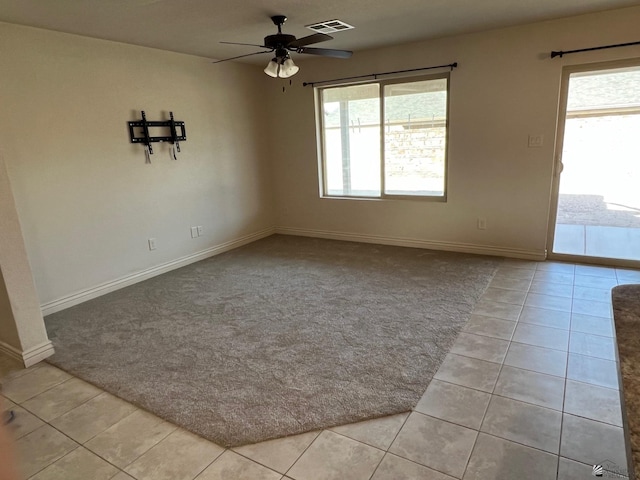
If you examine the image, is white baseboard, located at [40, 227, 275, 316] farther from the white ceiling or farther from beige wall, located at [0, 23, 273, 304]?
the white ceiling

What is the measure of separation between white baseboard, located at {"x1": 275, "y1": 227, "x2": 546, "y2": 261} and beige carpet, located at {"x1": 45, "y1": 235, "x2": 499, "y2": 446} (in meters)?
0.19

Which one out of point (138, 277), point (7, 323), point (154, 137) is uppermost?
point (154, 137)

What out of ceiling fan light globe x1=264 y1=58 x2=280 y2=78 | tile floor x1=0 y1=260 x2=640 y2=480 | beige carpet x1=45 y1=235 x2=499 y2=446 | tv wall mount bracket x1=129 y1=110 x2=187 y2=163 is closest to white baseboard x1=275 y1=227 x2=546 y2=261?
beige carpet x1=45 y1=235 x2=499 y2=446

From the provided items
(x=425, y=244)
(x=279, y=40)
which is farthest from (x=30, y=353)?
(x=425, y=244)

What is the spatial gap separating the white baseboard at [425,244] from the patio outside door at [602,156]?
0.31 metres

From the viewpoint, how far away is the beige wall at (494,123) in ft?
12.3

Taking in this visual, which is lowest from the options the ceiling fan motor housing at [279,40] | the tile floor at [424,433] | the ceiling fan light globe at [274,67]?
the tile floor at [424,433]

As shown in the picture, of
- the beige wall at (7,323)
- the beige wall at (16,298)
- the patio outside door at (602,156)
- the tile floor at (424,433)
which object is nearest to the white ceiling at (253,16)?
the patio outside door at (602,156)

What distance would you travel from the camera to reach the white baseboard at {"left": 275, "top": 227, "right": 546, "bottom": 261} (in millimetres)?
4297

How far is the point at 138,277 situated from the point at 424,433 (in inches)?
133

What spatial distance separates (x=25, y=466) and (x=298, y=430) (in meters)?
1.26

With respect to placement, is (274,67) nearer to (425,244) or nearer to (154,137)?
(154,137)

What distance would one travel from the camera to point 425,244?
486 centimetres

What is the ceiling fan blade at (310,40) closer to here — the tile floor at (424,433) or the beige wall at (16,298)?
the beige wall at (16,298)
